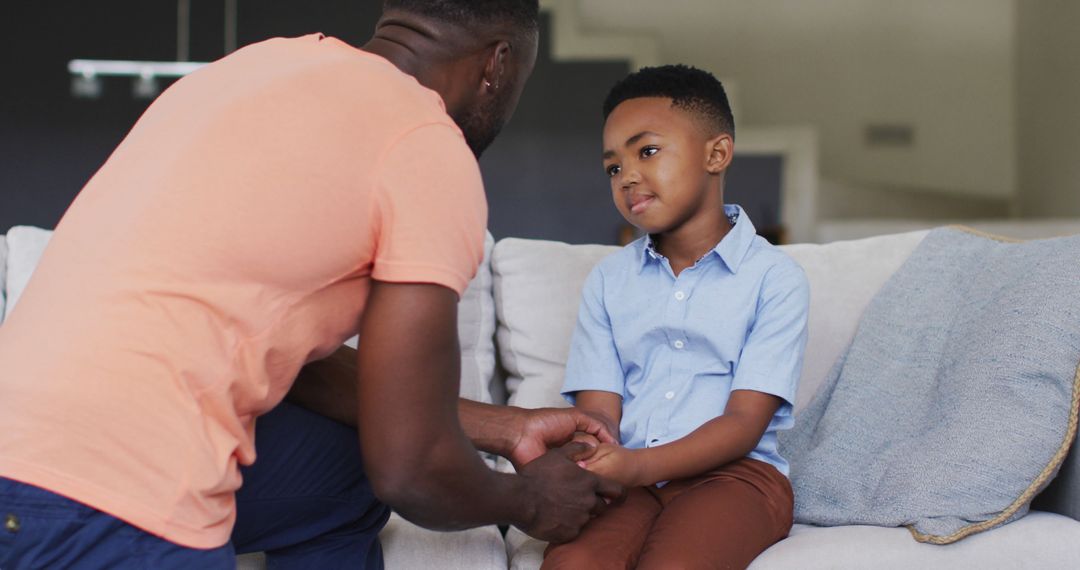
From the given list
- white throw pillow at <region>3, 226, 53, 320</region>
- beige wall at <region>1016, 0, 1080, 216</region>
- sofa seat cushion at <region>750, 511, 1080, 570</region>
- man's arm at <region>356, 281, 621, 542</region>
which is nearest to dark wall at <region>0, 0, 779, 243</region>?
beige wall at <region>1016, 0, 1080, 216</region>

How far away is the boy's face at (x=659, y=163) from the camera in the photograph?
1676 mm

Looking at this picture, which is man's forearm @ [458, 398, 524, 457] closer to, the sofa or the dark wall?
the sofa

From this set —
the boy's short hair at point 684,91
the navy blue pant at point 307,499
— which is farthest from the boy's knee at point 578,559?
the boy's short hair at point 684,91

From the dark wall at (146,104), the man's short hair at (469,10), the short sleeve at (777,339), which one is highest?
the man's short hair at (469,10)

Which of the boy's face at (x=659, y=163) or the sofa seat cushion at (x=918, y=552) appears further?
the boy's face at (x=659, y=163)

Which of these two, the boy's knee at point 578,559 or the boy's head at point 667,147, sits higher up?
the boy's head at point 667,147

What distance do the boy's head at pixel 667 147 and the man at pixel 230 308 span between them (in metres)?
0.64

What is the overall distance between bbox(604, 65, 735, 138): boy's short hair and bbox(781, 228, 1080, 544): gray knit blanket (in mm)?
455

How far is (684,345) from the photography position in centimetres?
165

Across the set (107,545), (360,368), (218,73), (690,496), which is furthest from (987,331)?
(107,545)

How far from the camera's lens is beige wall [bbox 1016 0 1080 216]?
552cm

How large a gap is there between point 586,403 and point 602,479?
33cm

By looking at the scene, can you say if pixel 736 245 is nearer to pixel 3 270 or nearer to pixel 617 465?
pixel 617 465

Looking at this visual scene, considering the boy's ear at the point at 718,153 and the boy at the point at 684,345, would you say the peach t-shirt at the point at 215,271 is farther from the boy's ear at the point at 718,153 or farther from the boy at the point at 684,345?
the boy's ear at the point at 718,153
